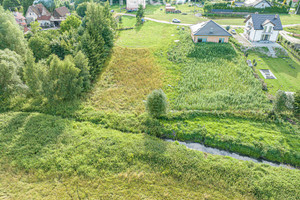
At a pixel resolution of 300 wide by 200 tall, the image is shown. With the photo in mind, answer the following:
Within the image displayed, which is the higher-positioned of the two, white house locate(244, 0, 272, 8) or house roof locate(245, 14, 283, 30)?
white house locate(244, 0, 272, 8)

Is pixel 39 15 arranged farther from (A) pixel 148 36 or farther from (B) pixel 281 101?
(B) pixel 281 101

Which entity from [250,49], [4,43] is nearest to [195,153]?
[250,49]

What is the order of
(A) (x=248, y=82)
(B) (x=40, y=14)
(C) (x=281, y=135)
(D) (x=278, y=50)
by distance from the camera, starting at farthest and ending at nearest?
(B) (x=40, y=14) → (D) (x=278, y=50) → (A) (x=248, y=82) → (C) (x=281, y=135)

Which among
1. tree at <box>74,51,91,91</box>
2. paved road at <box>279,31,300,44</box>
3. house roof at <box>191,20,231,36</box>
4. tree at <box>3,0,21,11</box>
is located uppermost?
tree at <box>3,0,21,11</box>

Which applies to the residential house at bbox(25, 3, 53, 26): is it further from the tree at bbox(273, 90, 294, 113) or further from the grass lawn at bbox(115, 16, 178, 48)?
the tree at bbox(273, 90, 294, 113)

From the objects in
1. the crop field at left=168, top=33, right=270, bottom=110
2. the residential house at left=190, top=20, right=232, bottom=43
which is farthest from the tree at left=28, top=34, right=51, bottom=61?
the residential house at left=190, top=20, right=232, bottom=43

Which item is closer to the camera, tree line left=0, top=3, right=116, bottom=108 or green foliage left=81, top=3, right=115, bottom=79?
tree line left=0, top=3, right=116, bottom=108

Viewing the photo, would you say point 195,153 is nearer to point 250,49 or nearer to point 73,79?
point 73,79

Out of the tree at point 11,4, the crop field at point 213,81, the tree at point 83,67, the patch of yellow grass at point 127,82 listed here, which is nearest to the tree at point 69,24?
the patch of yellow grass at point 127,82
